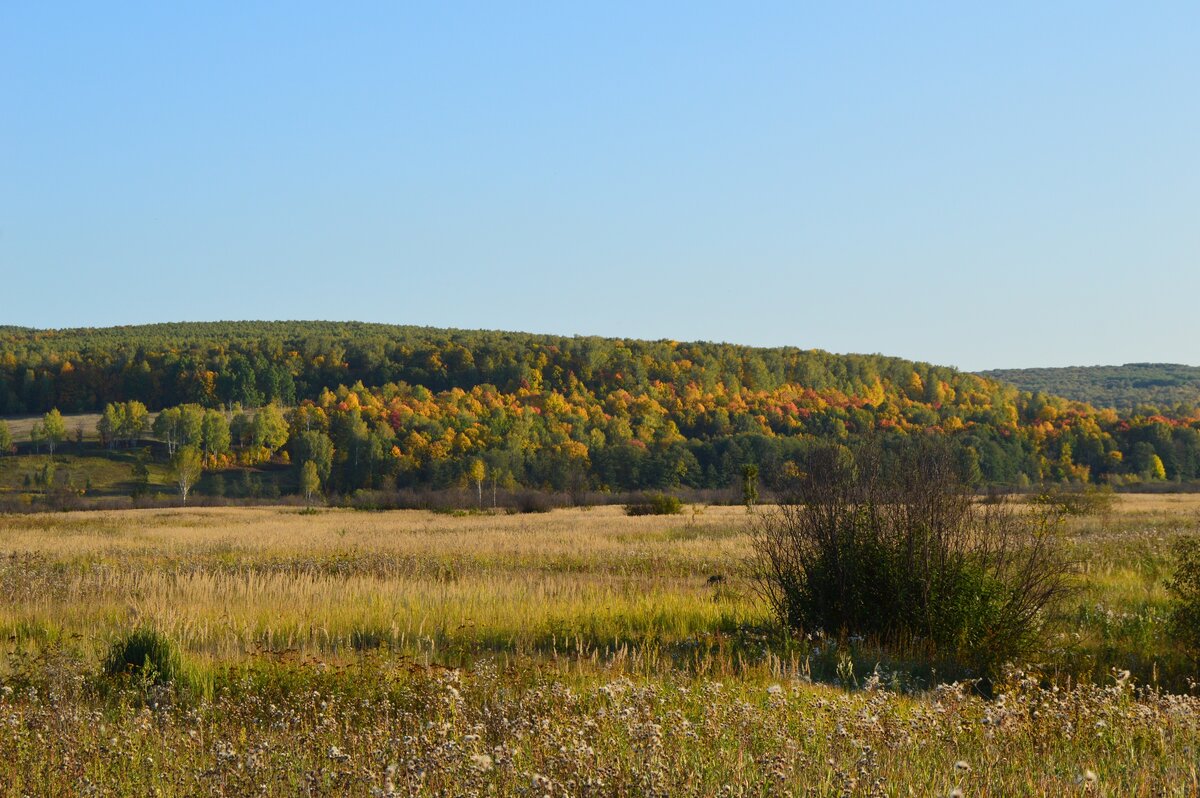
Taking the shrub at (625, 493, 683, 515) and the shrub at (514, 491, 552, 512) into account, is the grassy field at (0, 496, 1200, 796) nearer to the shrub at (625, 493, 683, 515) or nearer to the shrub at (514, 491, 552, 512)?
the shrub at (625, 493, 683, 515)

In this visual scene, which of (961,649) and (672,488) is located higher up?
(961,649)

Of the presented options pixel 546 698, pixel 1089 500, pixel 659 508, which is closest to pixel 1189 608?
pixel 546 698

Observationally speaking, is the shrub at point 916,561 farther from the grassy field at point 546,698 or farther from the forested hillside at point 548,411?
the forested hillside at point 548,411

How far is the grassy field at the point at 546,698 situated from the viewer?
17.7 feet

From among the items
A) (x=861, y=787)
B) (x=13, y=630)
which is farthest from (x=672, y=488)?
(x=861, y=787)

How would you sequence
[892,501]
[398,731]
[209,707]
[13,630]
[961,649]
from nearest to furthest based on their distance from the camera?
[398,731], [209,707], [961,649], [892,501], [13,630]

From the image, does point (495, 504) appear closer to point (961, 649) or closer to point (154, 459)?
point (961, 649)

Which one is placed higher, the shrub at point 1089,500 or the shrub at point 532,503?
the shrub at point 1089,500

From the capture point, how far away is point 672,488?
121m

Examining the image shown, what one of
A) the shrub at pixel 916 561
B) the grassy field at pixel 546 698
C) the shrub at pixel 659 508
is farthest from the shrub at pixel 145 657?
the shrub at pixel 659 508

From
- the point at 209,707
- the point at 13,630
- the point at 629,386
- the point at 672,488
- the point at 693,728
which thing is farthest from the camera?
the point at 629,386

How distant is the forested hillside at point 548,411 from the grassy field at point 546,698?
99938 mm

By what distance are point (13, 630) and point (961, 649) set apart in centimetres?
1178

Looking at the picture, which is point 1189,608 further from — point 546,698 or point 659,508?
point 659,508
